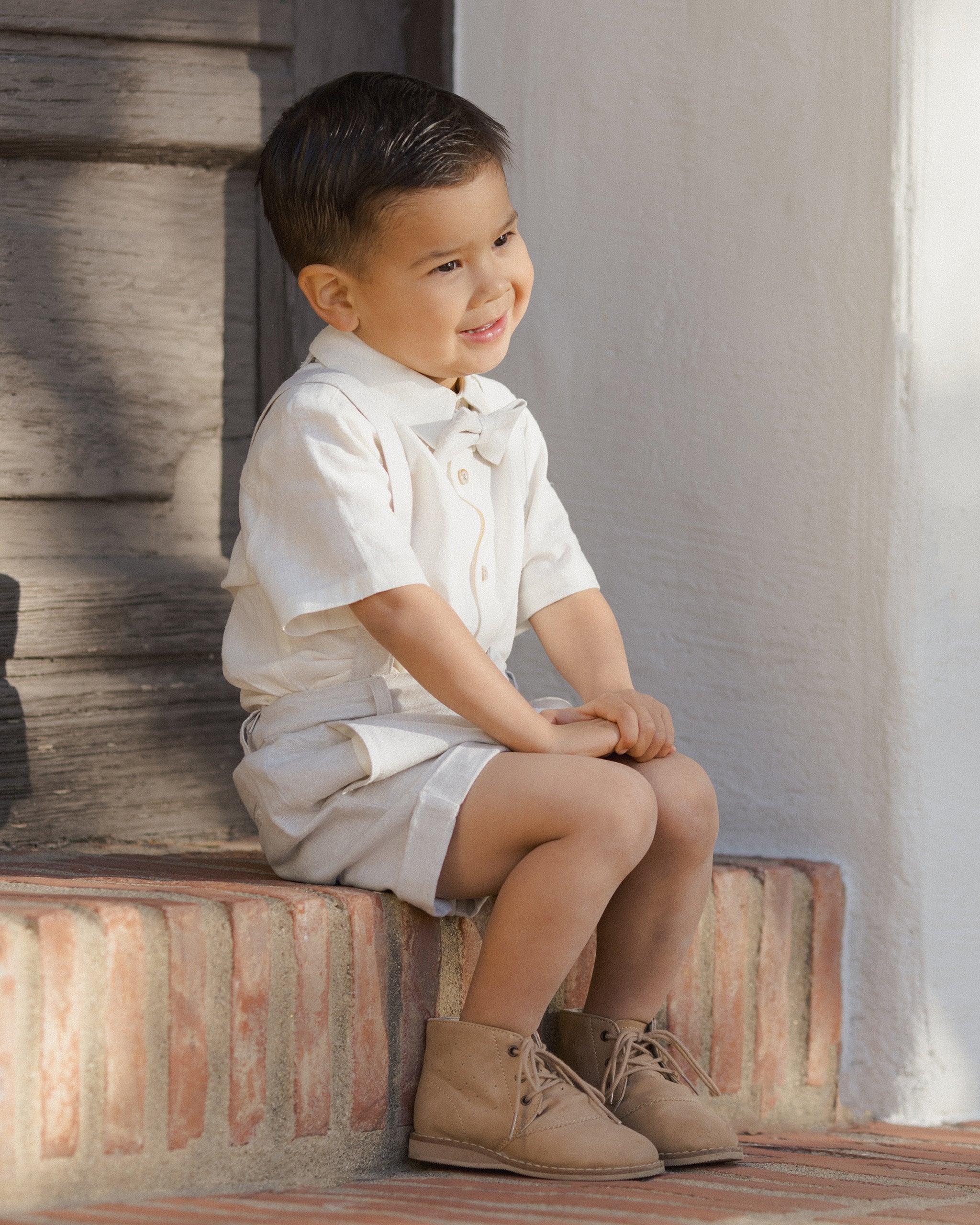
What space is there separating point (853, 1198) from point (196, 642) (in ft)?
4.17

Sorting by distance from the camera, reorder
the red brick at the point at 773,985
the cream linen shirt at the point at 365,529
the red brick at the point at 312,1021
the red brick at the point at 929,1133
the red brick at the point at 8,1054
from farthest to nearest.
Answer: the red brick at the point at 773,985 < the red brick at the point at 929,1133 < the cream linen shirt at the point at 365,529 < the red brick at the point at 312,1021 < the red brick at the point at 8,1054

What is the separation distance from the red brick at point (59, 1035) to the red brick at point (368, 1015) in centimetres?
33

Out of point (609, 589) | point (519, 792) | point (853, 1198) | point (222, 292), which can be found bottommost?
point (853, 1198)

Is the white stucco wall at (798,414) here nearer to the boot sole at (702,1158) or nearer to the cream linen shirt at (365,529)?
the cream linen shirt at (365,529)

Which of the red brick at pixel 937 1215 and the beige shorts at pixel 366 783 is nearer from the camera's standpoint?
the red brick at pixel 937 1215

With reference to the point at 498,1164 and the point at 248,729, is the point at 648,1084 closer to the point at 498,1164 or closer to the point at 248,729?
the point at 498,1164

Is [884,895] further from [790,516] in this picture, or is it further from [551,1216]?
[551,1216]

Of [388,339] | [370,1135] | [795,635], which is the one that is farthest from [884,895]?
[388,339]

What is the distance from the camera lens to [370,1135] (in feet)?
5.44

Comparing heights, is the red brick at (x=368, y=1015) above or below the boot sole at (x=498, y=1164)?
above

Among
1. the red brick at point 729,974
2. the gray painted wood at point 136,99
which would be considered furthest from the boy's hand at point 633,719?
the gray painted wood at point 136,99

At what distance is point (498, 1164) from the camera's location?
1589 mm

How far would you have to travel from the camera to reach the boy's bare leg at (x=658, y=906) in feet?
5.77

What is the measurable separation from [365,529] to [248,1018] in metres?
0.53
